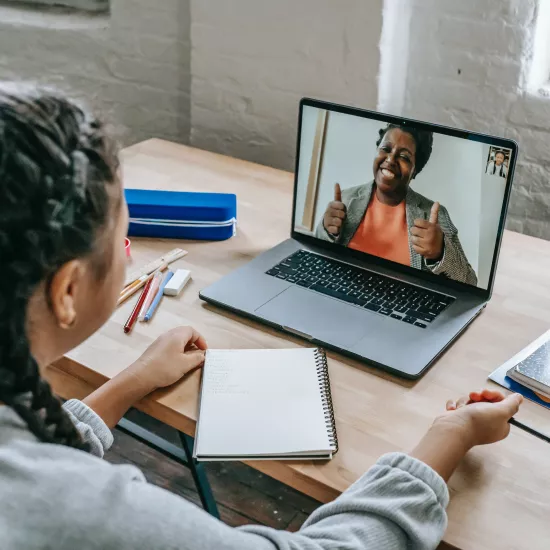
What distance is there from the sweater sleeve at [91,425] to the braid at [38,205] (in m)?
0.19

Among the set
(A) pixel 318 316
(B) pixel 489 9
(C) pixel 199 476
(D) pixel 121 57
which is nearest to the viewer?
(A) pixel 318 316

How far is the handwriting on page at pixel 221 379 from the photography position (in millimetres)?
882

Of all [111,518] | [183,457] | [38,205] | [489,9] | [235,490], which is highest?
[489,9]

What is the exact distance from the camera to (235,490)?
1.63 metres

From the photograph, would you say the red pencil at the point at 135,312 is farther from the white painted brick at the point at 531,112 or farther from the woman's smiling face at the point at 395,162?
the white painted brick at the point at 531,112

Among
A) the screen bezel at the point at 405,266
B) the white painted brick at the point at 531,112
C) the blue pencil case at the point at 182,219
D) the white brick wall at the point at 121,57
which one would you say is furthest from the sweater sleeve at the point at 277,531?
the white brick wall at the point at 121,57

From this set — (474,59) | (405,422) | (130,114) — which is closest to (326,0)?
(474,59)

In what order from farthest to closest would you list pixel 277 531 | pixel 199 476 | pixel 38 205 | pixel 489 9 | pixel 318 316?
pixel 489 9, pixel 199 476, pixel 318 316, pixel 277 531, pixel 38 205

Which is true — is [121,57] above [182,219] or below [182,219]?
above

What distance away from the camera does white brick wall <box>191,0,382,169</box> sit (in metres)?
1.55

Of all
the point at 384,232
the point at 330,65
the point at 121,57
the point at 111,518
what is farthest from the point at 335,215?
the point at 121,57

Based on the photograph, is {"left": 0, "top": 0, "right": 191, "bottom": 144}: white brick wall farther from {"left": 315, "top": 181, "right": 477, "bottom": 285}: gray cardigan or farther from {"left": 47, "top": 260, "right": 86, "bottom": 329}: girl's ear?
{"left": 47, "top": 260, "right": 86, "bottom": 329}: girl's ear

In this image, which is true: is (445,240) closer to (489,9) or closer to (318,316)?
(318,316)

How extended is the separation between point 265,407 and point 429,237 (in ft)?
1.27
